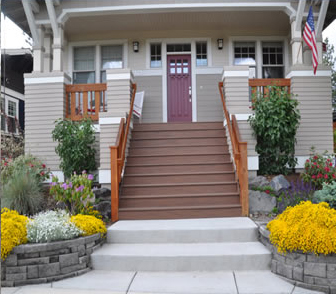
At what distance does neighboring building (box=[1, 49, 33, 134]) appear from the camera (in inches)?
505

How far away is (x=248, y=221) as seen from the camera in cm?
471

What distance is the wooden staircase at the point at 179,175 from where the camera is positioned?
204 inches

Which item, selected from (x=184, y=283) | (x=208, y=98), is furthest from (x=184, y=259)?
(x=208, y=98)

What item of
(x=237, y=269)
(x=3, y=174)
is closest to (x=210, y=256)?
(x=237, y=269)

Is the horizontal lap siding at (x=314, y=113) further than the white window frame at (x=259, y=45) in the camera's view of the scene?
No

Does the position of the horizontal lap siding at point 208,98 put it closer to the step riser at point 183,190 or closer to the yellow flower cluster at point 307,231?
the step riser at point 183,190

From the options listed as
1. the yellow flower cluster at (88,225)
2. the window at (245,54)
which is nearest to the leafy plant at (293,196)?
the yellow flower cluster at (88,225)

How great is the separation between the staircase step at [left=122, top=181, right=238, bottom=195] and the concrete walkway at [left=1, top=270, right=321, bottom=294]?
2015 millimetres

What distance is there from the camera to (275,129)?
233 inches

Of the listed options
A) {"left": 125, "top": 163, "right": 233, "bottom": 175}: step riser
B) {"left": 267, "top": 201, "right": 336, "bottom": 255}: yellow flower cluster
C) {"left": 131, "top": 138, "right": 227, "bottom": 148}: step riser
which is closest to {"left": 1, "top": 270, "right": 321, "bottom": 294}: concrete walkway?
{"left": 267, "top": 201, "right": 336, "bottom": 255}: yellow flower cluster

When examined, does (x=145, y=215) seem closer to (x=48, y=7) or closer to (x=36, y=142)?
(x=36, y=142)

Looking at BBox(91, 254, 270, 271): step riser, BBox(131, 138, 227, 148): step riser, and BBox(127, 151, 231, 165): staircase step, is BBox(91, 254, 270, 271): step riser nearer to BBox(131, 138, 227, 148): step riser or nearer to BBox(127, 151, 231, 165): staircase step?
BBox(127, 151, 231, 165): staircase step

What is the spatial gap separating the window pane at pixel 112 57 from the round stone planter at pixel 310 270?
7159mm

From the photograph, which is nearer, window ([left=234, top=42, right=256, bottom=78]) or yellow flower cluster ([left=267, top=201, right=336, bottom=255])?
yellow flower cluster ([left=267, top=201, right=336, bottom=255])
